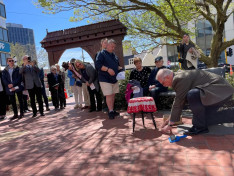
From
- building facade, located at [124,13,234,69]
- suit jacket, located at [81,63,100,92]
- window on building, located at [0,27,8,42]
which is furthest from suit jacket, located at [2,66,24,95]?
window on building, located at [0,27,8,42]

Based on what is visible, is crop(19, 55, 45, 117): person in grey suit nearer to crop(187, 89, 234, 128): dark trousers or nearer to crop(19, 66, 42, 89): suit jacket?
crop(19, 66, 42, 89): suit jacket

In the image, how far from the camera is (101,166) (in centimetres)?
245

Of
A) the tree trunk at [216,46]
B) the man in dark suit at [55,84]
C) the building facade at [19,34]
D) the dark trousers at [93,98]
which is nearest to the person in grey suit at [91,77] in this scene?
the dark trousers at [93,98]

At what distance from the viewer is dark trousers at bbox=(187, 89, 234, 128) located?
3072 mm

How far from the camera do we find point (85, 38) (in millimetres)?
7781

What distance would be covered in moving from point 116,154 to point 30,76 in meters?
4.30

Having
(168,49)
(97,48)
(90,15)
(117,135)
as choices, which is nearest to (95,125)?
(117,135)

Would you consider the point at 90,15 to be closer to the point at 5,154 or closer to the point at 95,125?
the point at 95,125

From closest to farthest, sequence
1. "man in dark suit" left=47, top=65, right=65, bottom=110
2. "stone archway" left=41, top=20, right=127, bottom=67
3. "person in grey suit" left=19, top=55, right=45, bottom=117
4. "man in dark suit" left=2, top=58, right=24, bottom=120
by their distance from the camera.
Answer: "person in grey suit" left=19, top=55, right=45, bottom=117
"man in dark suit" left=2, top=58, right=24, bottom=120
"stone archway" left=41, top=20, right=127, bottom=67
"man in dark suit" left=47, top=65, right=65, bottom=110

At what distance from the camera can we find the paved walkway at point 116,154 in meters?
2.27

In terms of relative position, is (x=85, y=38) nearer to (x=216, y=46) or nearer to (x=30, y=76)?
(x=30, y=76)

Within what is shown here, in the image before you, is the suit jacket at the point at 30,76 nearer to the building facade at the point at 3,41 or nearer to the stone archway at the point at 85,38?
the stone archway at the point at 85,38

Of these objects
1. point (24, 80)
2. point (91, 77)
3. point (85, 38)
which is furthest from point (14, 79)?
point (85, 38)

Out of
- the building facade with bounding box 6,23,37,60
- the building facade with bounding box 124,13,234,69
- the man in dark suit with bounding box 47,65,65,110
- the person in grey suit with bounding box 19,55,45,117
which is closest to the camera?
the person in grey suit with bounding box 19,55,45,117
